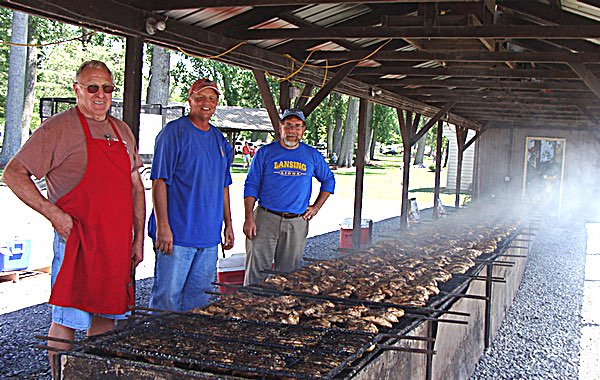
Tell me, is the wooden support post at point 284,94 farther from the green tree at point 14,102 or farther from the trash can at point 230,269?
the green tree at point 14,102

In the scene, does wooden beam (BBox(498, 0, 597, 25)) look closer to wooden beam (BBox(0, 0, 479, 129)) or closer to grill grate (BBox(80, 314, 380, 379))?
wooden beam (BBox(0, 0, 479, 129))

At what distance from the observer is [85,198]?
135 inches

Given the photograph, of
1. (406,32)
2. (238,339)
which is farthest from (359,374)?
(406,32)

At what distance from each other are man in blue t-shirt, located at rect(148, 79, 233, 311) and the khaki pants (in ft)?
4.26

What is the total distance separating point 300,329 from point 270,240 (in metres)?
2.38

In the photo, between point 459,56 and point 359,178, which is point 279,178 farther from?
point 359,178

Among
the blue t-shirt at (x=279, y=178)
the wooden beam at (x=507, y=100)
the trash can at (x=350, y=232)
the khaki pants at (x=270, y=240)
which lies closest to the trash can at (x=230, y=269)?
the khaki pants at (x=270, y=240)

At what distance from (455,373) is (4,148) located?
24472mm

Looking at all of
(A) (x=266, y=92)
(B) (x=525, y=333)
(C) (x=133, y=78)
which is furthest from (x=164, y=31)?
(B) (x=525, y=333)

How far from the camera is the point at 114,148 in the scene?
3.57 metres

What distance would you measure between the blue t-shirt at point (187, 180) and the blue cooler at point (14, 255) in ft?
11.5

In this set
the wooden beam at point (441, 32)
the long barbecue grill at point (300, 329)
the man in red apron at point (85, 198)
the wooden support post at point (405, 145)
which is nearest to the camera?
the long barbecue grill at point (300, 329)

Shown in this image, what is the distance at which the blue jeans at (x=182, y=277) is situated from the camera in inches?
168

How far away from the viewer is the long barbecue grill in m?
2.74
